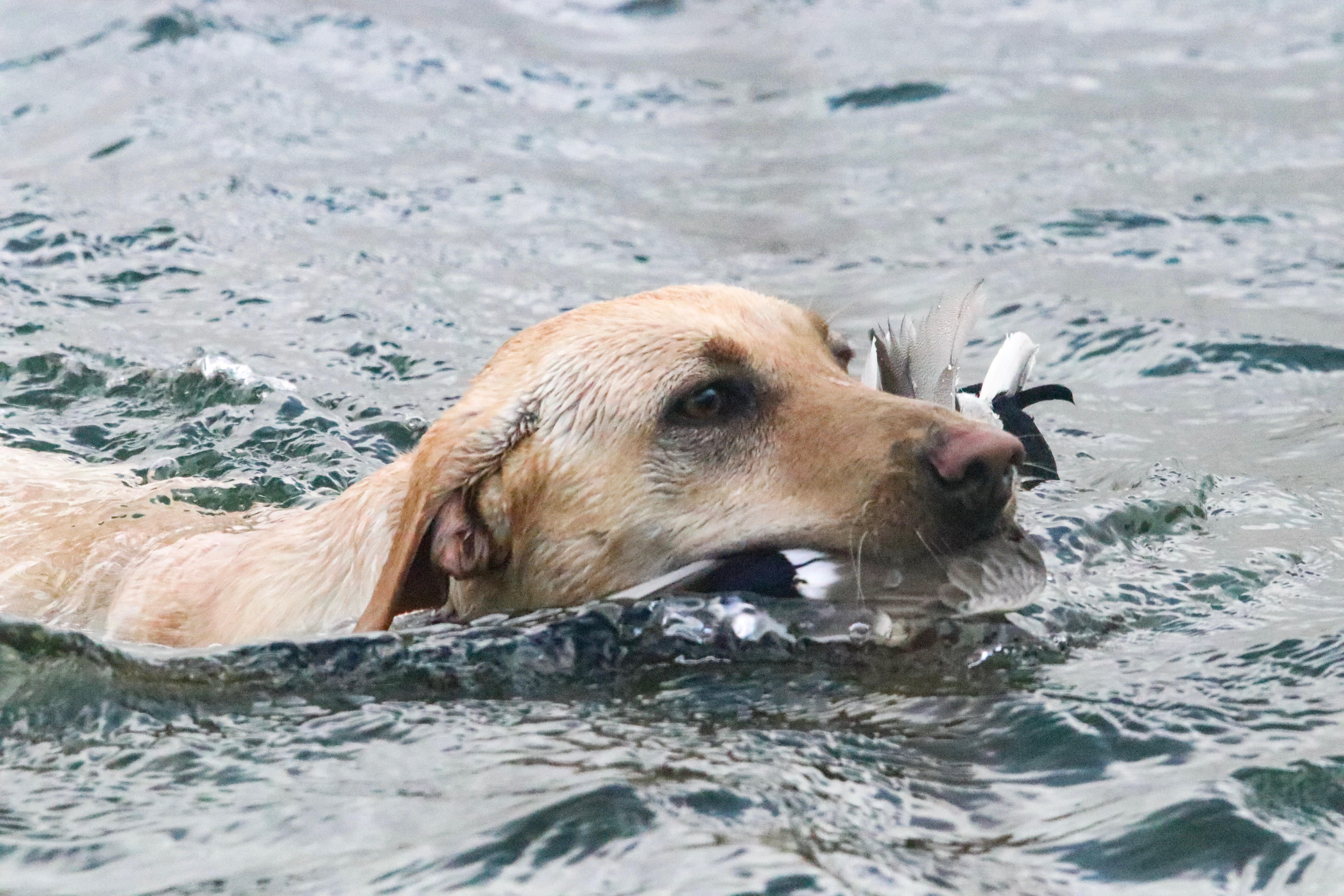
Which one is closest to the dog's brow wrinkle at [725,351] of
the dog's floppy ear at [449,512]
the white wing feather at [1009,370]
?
the dog's floppy ear at [449,512]

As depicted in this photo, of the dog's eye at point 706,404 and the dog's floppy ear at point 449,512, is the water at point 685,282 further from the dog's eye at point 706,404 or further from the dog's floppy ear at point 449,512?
the dog's eye at point 706,404

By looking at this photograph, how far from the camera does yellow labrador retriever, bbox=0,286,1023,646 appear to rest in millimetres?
3775

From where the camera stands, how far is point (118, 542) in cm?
508

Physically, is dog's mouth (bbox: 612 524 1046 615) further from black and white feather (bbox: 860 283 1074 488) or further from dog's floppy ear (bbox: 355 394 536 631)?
black and white feather (bbox: 860 283 1074 488)

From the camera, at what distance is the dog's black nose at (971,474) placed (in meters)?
3.59

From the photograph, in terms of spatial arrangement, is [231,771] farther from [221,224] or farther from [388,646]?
[221,224]

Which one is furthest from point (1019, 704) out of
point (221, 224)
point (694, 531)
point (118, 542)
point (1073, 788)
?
point (221, 224)

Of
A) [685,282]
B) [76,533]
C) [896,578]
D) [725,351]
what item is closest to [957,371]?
[725,351]

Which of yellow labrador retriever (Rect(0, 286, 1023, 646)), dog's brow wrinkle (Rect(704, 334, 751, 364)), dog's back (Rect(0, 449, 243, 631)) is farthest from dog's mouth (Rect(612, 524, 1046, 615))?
dog's back (Rect(0, 449, 243, 631))

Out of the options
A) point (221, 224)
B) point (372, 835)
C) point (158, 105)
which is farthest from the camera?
point (158, 105)

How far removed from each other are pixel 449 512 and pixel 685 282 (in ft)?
14.8

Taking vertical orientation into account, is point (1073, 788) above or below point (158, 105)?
below

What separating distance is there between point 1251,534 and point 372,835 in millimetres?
2933

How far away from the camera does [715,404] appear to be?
163 inches
